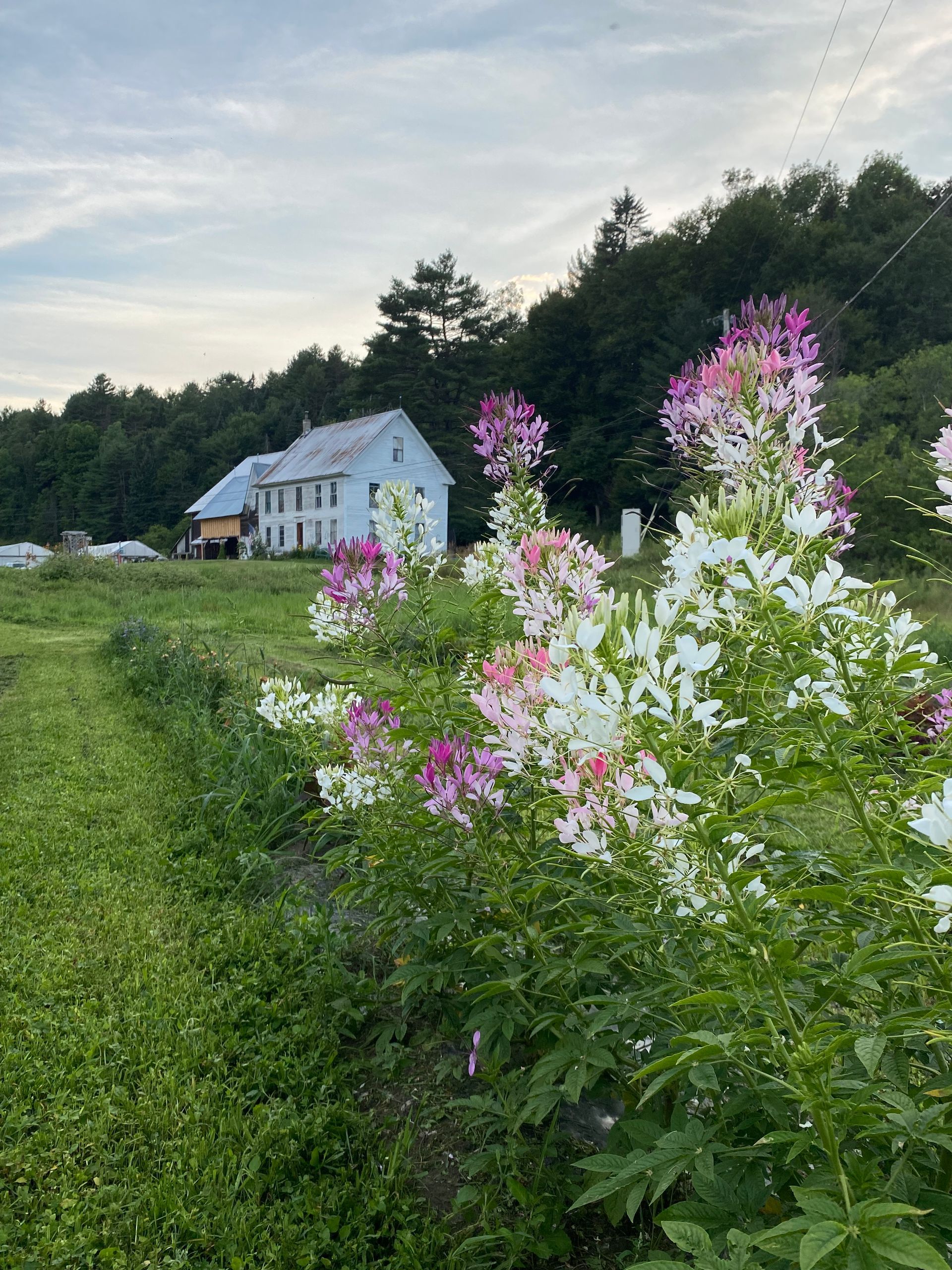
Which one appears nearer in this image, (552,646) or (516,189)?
(552,646)

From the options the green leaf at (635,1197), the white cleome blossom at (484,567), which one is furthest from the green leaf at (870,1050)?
the white cleome blossom at (484,567)

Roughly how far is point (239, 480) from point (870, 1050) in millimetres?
43053

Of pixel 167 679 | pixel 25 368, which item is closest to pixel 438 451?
pixel 25 368

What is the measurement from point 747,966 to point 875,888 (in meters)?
0.21

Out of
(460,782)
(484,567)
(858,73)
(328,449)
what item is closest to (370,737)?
(460,782)

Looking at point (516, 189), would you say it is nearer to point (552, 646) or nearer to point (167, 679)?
point (167, 679)

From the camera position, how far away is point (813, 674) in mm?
1234

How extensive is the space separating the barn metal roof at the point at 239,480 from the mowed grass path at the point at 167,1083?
37.9 metres

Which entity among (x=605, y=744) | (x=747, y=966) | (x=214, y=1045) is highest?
(x=605, y=744)

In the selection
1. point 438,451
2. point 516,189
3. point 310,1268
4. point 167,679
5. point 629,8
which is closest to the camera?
point 310,1268

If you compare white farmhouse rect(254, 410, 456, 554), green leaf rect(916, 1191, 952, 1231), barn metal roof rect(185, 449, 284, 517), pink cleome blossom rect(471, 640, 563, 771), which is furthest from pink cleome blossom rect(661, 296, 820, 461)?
barn metal roof rect(185, 449, 284, 517)

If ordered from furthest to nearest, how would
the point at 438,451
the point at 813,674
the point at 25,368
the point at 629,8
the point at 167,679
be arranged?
1. the point at 438,451
2. the point at 25,368
3. the point at 167,679
4. the point at 629,8
5. the point at 813,674

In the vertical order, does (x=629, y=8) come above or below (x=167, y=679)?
above

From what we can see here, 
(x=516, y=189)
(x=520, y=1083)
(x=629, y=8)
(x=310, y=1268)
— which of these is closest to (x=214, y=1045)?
(x=310, y=1268)
